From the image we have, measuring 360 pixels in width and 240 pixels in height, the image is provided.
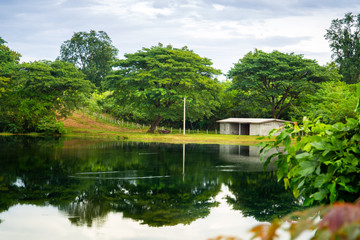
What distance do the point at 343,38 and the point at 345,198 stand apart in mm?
61550

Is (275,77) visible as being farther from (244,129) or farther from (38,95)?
(38,95)

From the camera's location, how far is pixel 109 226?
767 centimetres

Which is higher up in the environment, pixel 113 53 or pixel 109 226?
pixel 113 53

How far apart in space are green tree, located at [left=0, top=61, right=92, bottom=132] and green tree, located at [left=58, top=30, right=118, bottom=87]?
31.0 meters

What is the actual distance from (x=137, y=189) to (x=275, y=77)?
37.2 m

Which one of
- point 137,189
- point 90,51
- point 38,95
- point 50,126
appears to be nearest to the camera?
point 137,189

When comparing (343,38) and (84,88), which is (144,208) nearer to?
(84,88)

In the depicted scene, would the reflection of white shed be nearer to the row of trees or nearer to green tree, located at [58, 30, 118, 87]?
the row of trees

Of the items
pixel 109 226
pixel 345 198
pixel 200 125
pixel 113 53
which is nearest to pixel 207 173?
pixel 109 226

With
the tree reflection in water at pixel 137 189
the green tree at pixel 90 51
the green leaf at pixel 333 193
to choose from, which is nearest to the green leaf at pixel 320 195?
the green leaf at pixel 333 193

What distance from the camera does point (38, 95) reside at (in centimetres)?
4388

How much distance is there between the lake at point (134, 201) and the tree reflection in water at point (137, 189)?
24 mm

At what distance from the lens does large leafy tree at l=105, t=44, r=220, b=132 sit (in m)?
41.3

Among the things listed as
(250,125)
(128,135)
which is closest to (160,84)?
(128,135)
